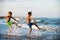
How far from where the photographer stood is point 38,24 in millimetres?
1667

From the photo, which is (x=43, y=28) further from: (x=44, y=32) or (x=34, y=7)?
(x=34, y=7)

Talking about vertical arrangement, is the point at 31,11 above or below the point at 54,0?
below

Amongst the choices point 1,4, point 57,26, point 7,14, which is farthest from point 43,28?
point 1,4

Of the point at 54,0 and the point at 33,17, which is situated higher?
the point at 54,0

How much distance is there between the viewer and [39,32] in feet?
5.45

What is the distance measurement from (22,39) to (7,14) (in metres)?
0.31

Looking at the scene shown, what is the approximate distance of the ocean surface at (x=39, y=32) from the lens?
1649mm

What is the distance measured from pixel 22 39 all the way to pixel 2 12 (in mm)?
354

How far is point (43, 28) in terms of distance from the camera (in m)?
1.66

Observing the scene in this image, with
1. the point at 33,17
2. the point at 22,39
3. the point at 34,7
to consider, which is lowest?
the point at 22,39

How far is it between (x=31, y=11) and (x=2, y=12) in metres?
0.31

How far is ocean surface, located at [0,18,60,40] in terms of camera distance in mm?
1649

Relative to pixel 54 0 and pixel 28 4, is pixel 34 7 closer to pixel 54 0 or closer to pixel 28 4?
pixel 28 4

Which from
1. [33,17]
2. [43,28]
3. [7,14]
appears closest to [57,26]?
[43,28]
